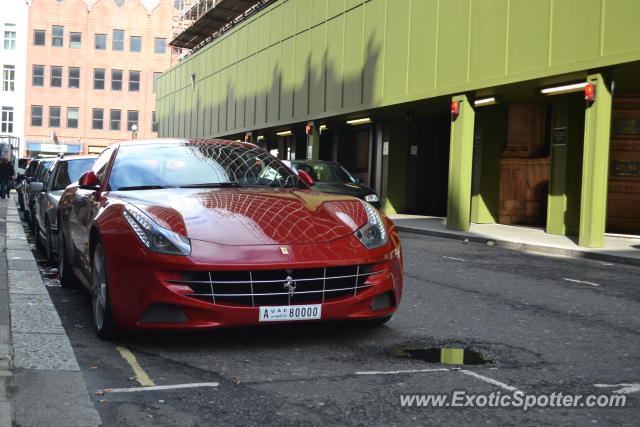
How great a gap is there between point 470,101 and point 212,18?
26162 millimetres

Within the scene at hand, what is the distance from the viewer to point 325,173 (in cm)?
1942

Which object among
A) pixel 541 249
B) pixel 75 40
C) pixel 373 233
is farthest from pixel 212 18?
pixel 373 233

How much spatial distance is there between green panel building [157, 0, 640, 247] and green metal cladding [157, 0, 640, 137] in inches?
1.5

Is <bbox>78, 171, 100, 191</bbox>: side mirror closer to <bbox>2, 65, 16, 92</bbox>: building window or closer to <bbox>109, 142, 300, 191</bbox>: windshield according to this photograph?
<bbox>109, 142, 300, 191</bbox>: windshield

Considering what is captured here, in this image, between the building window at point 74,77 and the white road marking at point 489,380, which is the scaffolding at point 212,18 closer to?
the building window at point 74,77

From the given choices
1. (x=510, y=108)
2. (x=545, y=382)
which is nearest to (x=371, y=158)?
(x=510, y=108)

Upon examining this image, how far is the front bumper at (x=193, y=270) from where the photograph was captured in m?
4.89

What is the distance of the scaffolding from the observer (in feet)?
128

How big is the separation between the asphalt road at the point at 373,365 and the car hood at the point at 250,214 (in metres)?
0.72

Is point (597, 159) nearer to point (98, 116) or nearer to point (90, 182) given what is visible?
point (90, 182)

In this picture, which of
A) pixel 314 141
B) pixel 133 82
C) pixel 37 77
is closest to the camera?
pixel 314 141

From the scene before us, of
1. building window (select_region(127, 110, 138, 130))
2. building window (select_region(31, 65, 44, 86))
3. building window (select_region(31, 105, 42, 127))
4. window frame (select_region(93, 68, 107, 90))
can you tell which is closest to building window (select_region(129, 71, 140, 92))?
building window (select_region(127, 110, 138, 130))

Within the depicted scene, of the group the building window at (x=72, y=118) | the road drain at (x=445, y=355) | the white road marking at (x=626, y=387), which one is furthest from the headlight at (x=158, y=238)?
the building window at (x=72, y=118)

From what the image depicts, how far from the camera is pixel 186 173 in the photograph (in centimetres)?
632
